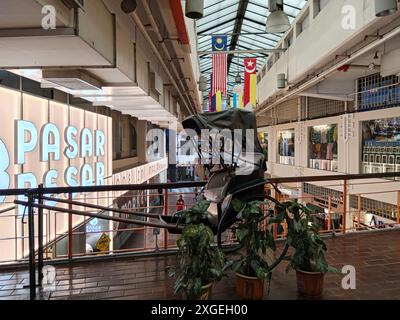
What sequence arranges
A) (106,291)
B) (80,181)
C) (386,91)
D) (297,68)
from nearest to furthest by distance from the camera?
1. (106,291)
2. (80,181)
3. (386,91)
4. (297,68)

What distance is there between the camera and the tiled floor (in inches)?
106

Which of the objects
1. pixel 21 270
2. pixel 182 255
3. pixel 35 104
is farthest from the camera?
pixel 35 104

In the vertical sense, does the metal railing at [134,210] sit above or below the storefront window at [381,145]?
below

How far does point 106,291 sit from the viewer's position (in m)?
2.77

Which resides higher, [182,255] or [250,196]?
[250,196]

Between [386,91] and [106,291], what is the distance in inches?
314

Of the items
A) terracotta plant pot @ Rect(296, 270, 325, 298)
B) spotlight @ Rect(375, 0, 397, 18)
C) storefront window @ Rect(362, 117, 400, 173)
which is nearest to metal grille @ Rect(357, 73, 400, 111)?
storefront window @ Rect(362, 117, 400, 173)

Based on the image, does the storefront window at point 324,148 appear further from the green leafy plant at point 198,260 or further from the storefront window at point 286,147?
the green leafy plant at point 198,260

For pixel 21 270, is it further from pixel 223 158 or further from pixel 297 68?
pixel 297 68

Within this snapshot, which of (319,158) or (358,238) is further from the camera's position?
(319,158)

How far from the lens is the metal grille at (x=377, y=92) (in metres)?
7.31

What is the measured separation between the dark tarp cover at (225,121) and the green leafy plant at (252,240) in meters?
0.85

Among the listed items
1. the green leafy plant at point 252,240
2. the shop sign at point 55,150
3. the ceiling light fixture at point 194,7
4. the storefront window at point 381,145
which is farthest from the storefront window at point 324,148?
the green leafy plant at point 252,240

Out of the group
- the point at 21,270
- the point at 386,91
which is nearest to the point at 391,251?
the point at 21,270
